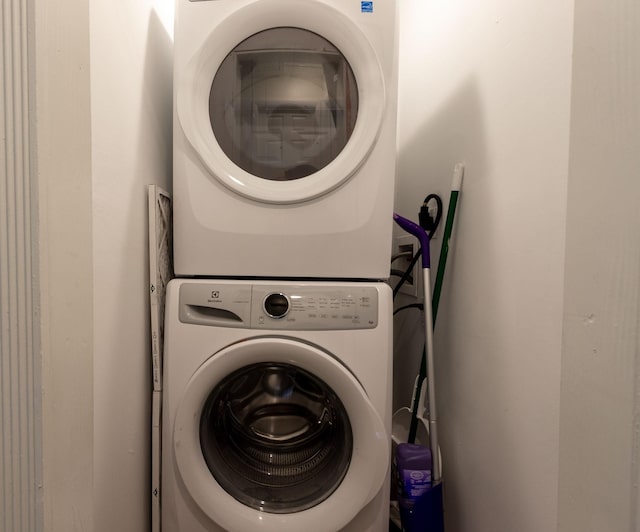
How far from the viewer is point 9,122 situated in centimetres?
41

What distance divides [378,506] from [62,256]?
33.5 inches

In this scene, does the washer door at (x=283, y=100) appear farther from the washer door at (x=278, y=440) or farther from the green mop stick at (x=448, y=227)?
the washer door at (x=278, y=440)

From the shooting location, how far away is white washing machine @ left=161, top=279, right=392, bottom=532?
80 cm

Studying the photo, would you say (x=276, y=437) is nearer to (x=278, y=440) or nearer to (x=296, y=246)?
(x=278, y=440)

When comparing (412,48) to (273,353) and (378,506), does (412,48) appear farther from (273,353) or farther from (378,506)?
(378,506)

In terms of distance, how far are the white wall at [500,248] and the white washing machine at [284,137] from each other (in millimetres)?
243

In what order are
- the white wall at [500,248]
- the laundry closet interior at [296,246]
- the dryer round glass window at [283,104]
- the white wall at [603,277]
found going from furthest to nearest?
the dryer round glass window at [283,104] → the white wall at [500,248] → the laundry closet interior at [296,246] → the white wall at [603,277]

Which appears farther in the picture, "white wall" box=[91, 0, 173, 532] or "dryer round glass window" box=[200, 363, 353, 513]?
"dryer round glass window" box=[200, 363, 353, 513]

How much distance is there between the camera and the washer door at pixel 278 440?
2.63 ft

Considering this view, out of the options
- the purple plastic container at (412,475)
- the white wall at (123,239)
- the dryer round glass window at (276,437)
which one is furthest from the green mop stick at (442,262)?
the white wall at (123,239)

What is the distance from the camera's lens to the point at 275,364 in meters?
0.92

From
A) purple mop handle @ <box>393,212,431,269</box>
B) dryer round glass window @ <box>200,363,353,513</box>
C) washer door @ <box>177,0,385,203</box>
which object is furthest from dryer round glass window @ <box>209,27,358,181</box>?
dryer round glass window @ <box>200,363,353,513</box>

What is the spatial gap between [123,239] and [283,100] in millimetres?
536

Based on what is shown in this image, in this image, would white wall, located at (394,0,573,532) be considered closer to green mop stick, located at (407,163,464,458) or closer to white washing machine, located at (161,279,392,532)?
green mop stick, located at (407,163,464,458)
